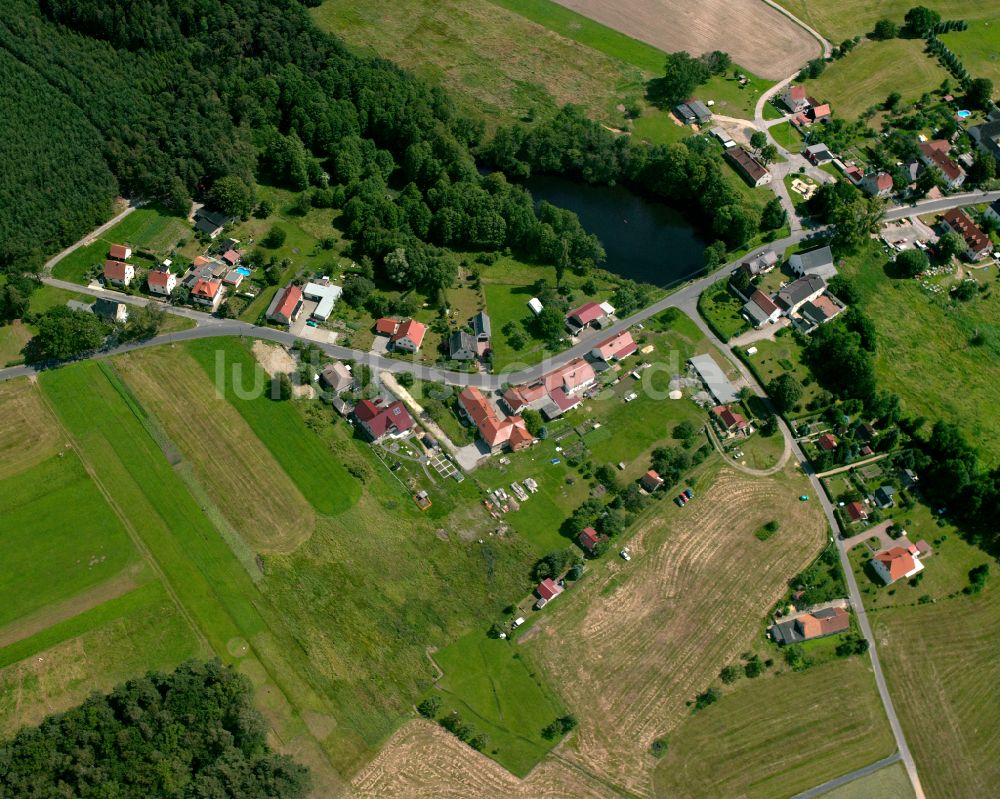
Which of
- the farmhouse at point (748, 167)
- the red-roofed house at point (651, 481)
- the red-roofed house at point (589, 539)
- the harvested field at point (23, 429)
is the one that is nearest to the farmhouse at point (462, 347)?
the red-roofed house at point (651, 481)

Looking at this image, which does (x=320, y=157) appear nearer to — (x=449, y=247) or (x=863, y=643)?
(x=449, y=247)

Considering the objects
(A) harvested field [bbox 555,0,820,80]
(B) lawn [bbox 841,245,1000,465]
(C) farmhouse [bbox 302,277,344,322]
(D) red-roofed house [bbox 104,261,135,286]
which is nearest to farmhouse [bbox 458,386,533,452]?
(C) farmhouse [bbox 302,277,344,322]

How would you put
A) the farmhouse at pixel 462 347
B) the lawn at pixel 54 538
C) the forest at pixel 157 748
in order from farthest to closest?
the farmhouse at pixel 462 347, the lawn at pixel 54 538, the forest at pixel 157 748

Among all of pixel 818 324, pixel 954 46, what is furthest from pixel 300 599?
pixel 954 46

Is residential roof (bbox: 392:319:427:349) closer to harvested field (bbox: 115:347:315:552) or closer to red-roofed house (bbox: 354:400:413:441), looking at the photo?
red-roofed house (bbox: 354:400:413:441)

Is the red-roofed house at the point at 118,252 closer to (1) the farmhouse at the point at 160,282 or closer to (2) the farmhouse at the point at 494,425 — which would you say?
(1) the farmhouse at the point at 160,282

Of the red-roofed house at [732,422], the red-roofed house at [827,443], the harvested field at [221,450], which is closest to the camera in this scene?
the harvested field at [221,450]
